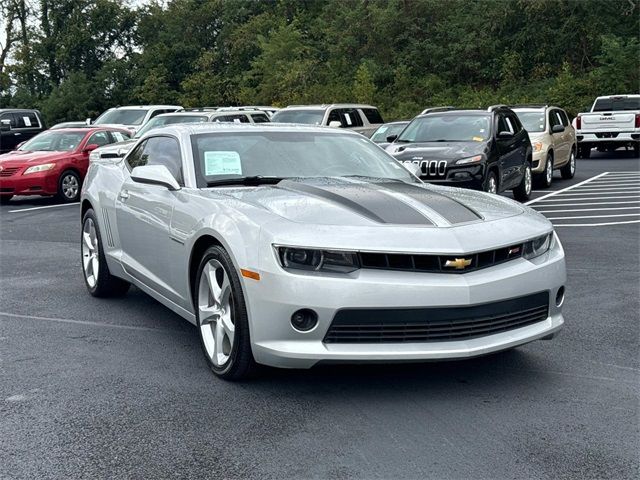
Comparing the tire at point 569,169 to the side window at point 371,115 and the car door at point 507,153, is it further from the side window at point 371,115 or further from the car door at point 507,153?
the side window at point 371,115

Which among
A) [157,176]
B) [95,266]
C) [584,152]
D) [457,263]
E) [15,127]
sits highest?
[157,176]

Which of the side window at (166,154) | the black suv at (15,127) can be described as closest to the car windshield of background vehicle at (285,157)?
the side window at (166,154)

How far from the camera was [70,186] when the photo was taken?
17.0 m

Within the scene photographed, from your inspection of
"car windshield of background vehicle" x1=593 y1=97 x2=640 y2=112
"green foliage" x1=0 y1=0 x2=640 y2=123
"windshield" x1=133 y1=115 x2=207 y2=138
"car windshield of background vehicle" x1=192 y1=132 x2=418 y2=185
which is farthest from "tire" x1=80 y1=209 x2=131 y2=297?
"green foliage" x1=0 y1=0 x2=640 y2=123

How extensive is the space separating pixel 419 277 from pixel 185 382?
1.52 meters

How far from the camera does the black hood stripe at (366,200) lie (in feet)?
15.4

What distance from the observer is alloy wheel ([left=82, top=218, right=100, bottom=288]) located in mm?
7359

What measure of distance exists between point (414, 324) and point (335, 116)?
16964 millimetres

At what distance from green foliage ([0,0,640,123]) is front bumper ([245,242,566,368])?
30.0 metres

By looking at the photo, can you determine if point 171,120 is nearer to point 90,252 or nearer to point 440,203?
point 90,252

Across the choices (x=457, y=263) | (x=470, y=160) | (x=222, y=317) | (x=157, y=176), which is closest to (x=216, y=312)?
(x=222, y=317)

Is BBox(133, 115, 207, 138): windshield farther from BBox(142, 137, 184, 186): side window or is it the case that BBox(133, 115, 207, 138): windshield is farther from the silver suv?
BBox(142, 137, 184, 186): side window

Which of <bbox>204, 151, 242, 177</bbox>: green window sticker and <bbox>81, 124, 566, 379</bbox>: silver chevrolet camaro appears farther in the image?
<bbox>204, 151, 242, 177</bbox>: green window sticker

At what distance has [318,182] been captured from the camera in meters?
5.60
